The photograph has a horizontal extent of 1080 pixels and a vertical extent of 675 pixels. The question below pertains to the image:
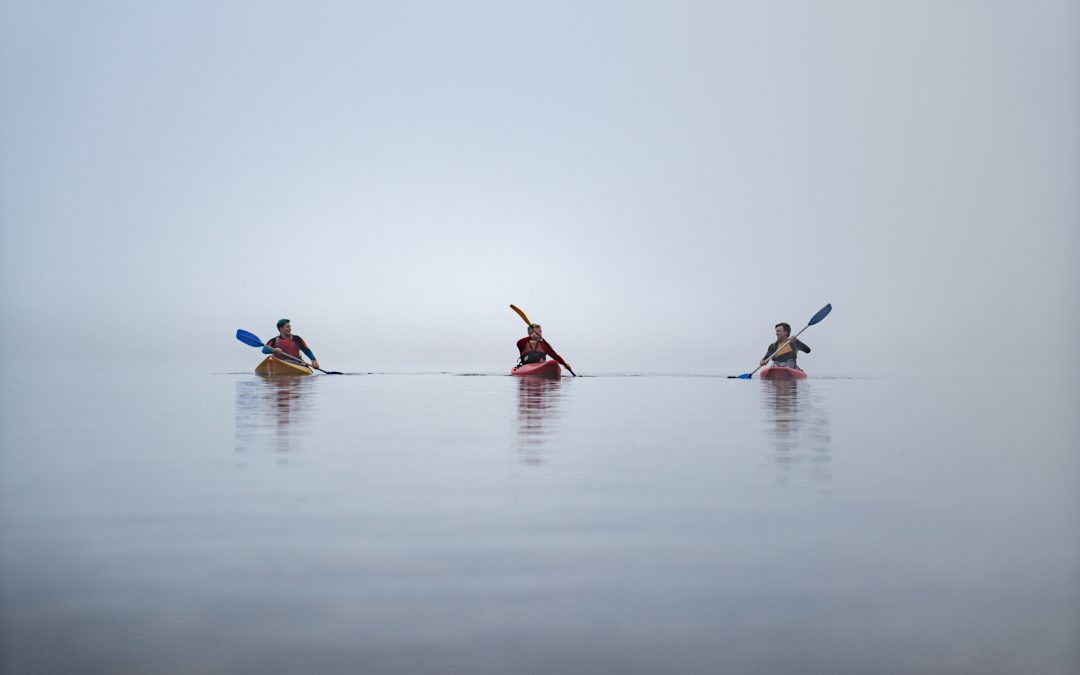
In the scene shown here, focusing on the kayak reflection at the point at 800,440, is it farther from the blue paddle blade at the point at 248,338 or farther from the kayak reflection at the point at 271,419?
the blue paddle blade at the point at 248,338

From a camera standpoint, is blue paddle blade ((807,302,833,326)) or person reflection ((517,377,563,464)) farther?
blue paddle blade ((807,302,833,326))

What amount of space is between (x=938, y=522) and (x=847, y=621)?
2060 millimetres

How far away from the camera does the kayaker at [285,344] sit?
2284 cm

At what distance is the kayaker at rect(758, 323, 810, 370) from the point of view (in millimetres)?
22734

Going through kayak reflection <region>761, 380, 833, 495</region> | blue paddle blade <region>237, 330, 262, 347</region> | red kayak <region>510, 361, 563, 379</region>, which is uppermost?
blue paddle blade <region>237, 330, 262, 347</region>

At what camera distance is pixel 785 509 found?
480 centimetres

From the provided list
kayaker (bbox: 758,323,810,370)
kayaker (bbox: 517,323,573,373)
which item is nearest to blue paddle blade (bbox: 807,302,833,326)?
kayaker (bbox: 758,323,810,370)

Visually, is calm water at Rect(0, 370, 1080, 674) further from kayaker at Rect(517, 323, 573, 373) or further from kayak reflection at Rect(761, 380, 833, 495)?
kayaker at Rect(517, 323, 573, 373)

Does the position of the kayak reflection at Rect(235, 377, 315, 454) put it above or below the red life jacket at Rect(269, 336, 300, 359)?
below

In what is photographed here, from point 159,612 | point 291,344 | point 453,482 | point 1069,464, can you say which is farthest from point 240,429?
point 291,344

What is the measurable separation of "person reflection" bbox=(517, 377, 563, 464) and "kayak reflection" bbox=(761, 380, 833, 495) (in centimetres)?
230

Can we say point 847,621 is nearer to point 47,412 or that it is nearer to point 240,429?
point 240,429

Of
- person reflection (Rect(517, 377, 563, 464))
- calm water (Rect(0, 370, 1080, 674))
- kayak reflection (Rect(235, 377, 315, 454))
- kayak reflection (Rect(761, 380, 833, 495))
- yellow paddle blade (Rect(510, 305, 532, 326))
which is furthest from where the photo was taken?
yellow paddle blade (Rect(510, 305, 532, 326))

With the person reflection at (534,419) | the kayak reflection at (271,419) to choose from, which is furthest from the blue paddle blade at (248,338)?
the person reflection at (534,419)
